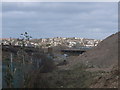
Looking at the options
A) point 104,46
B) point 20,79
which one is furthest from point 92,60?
point 20,79

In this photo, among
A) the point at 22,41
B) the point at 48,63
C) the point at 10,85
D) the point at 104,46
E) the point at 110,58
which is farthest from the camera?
the point at 104,46

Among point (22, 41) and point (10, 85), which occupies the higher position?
point (22, 41)

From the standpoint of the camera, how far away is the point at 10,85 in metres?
14.0

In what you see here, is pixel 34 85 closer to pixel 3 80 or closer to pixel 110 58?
pixel 3 80

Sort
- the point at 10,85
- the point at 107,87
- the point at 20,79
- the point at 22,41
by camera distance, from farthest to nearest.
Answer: the point at 22,41 → the point at 107,87 → the point at 20,79 → the point at 10,85

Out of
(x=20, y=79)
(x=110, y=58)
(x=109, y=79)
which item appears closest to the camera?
(x=20, y=79)

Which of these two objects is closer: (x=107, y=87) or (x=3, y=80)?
(x=3, y=80)

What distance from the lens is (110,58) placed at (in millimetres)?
48938

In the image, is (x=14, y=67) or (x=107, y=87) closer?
(x=14, y=67)

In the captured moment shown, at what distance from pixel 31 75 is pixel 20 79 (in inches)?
25.1

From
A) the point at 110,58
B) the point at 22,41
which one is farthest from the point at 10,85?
the point at 110,58

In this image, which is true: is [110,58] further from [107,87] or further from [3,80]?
[3,80]

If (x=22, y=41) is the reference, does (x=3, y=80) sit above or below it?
below

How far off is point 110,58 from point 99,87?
99.5 feet
